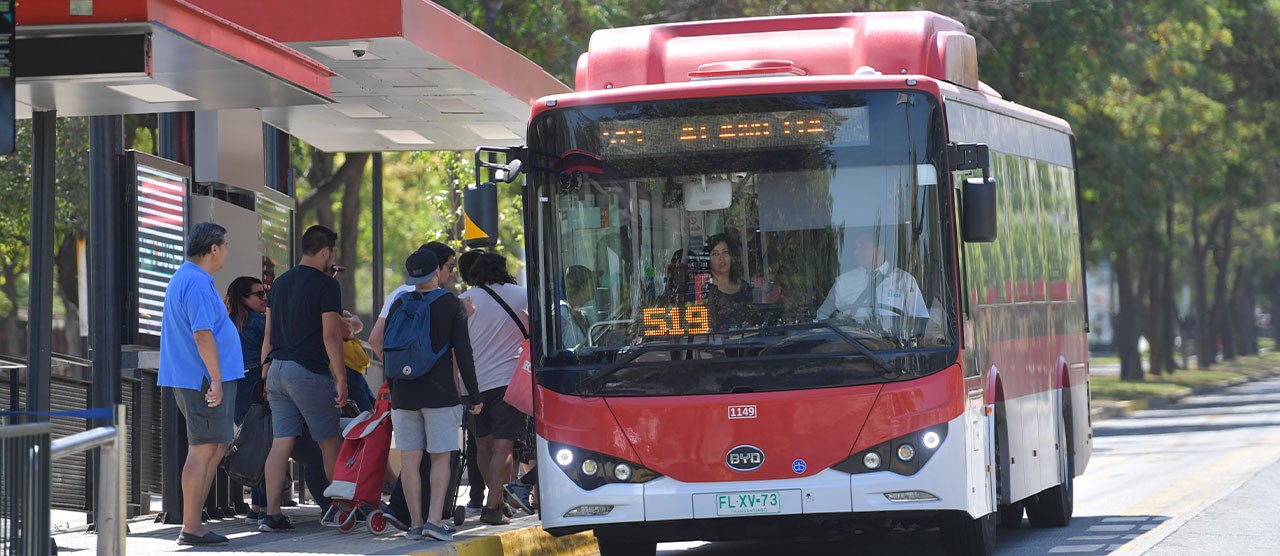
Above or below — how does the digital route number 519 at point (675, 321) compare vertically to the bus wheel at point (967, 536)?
above

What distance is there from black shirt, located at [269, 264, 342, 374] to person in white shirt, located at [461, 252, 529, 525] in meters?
1.05

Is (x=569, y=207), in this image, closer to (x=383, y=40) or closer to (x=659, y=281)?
(x=659, y=281)

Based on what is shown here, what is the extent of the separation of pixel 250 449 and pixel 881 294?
4124 mm

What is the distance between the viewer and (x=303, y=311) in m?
11.4

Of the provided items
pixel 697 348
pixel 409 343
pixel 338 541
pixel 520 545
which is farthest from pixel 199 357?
pixel 697 348

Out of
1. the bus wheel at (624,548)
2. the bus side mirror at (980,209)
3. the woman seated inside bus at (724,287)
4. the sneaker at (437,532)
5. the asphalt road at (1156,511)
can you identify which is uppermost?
the bus side mirror at (980,209)

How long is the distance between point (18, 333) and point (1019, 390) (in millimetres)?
32318

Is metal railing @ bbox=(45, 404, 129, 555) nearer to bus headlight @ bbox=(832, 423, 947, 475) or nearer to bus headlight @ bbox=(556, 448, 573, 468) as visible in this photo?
bus headlight @ bbox=(556, 448, 573, 468)

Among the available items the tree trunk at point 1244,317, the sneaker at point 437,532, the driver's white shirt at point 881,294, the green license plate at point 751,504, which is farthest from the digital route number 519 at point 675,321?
the tree trunk at point 1244,317

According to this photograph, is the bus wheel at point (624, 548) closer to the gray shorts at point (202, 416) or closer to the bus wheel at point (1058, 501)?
the gray shorts at point (202, 416)

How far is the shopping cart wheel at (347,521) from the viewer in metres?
11.6

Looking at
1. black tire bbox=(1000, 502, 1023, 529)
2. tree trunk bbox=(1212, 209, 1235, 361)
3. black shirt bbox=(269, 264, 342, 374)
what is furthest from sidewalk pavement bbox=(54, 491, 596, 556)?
tree trunk bbox=(1212, 209, 1235, 361)

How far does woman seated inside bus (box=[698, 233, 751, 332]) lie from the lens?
10.1m

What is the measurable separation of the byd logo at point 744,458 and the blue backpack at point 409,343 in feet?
5.97
